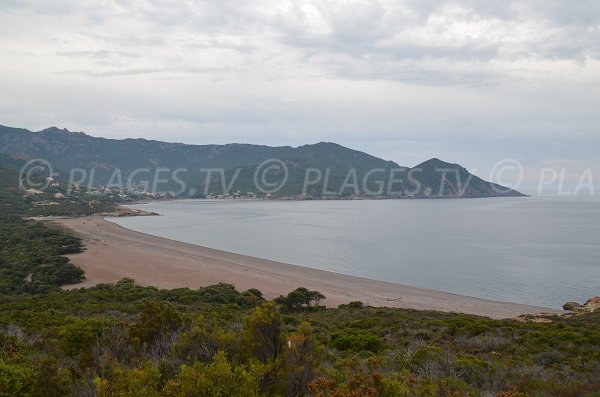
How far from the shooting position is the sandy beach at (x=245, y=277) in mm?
31641

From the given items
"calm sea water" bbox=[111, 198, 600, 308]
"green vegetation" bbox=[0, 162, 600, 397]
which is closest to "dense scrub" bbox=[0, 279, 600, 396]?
"green vegetation" bbox=[0, 162, 600, 397]

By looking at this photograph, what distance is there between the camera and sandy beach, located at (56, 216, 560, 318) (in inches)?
1246

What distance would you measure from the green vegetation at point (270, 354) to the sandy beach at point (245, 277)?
672cm

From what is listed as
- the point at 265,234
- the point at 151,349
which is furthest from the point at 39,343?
the point at 265,234

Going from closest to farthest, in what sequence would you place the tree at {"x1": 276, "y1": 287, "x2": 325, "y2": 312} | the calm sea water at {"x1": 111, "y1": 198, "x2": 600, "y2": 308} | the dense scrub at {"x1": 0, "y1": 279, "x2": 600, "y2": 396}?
the dense scrub at {"x1": 0, "y1": 279, "x2": 600, "y2": 396} → the tree at {"x1": 276, "y1": 287, "x2": 325, "y2": 312} → the calm sea water at {"x1": 111, "y1": 198, "x2": 600, "y2": 308}

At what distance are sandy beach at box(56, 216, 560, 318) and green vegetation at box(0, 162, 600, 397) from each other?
672cm

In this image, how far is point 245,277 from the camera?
39.8m

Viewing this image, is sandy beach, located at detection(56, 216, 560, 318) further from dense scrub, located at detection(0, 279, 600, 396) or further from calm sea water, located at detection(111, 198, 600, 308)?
dense scrub, located at detection(0, 279, 600, 396)

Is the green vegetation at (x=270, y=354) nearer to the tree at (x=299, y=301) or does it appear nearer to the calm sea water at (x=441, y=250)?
the tree at (x=299, y=301)

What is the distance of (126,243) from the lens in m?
58.9

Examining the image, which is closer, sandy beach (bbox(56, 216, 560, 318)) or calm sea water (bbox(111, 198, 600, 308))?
sandy beach (bbox(56, 216, 560, 318))

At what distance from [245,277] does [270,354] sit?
34.4 metres

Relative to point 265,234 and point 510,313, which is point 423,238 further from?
point 510,313

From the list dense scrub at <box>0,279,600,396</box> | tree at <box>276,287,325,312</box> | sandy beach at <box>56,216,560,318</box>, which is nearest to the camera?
dense scrub at <box>0,279,600,396</box>
